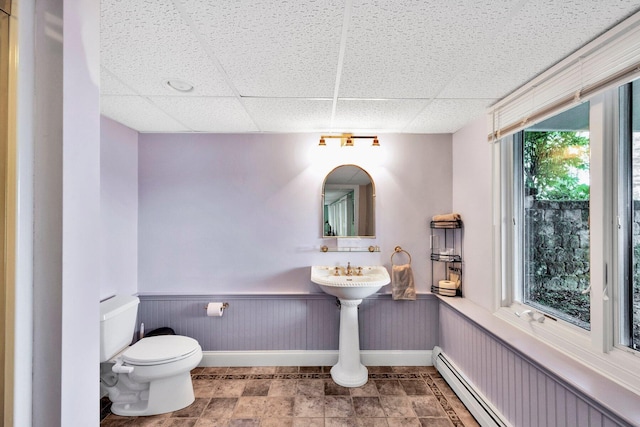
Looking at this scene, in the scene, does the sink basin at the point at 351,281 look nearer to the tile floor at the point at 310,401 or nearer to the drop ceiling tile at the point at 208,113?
the tile floor at the point at 310,401

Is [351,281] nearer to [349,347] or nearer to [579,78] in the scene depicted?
[349,347]

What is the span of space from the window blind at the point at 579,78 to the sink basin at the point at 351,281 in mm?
1323

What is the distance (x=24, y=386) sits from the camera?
2.25ft

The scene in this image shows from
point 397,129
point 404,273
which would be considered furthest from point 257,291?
point 397,129

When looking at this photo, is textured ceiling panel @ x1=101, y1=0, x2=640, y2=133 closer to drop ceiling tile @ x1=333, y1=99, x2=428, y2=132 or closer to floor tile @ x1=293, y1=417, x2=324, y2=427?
drop ceiling tile @ x1=333, y1=99, x2=428, y2=132

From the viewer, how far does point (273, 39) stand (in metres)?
1.29

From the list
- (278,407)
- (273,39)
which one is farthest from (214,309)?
(273,39)

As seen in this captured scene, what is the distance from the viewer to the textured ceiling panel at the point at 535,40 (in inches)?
43.4

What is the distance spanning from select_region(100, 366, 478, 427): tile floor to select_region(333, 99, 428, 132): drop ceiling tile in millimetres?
2022

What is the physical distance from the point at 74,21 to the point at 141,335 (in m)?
2.52

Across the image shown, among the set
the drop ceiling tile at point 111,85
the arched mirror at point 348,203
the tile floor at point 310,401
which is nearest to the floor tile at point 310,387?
the tile floor at point 310,401

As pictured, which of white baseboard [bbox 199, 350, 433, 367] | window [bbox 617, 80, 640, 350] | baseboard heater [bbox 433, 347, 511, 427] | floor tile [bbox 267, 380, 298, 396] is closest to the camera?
window [bbox 617, 80, 640, 350]

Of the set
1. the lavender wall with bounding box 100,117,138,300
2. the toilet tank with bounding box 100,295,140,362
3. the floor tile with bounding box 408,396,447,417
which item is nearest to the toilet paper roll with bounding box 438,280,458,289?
the floor tile with bounding box 408,396,447,417

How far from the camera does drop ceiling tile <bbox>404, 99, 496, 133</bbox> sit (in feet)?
6.48
